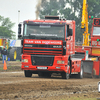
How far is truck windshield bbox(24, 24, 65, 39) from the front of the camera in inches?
635

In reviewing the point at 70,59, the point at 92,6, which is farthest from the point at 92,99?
the point at 92,6

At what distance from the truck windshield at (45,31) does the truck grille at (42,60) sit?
3.30 feet

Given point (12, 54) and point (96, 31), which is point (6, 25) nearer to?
point (12, 54)

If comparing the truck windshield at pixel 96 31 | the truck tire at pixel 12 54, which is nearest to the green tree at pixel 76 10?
the truck tire at pixel 12 54

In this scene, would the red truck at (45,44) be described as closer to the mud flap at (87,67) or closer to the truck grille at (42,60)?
the truck grille at (42,60)

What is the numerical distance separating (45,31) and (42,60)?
4.81 ft

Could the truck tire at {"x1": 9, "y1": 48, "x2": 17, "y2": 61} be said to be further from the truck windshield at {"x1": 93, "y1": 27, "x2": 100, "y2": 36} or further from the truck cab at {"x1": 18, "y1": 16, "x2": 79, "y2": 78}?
the truck cab at {"x1": 18, "y1": 16, "x2": 79, "y2": 78}

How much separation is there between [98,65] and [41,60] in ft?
14.9

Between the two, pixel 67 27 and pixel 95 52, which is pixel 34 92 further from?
pixel 95 52

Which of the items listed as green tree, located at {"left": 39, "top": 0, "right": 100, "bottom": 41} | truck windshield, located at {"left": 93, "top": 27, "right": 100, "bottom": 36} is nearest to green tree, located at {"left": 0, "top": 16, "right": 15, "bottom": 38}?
green tree, located at {"left": 39, "top": 0, "right": 100, "bottom": 41}

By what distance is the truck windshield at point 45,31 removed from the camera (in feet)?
53.0

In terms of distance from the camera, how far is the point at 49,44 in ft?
53.0

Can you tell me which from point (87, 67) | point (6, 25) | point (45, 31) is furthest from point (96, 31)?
point (6, 25)

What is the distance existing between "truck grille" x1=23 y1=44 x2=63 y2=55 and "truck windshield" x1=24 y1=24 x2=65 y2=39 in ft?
1.53
